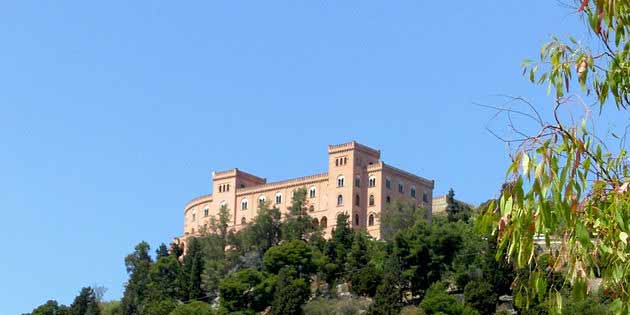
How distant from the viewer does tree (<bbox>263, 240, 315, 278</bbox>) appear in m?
71.6

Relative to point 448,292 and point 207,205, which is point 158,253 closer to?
point 207,205

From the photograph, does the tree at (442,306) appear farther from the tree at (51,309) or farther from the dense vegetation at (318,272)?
the tree at (51,309)

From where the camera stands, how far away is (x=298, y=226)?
80.9m

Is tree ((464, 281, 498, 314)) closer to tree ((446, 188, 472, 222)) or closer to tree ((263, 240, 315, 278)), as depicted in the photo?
tree ((263, 240, 315, 278))

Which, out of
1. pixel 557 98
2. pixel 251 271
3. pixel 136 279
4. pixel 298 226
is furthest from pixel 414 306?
pixel 557 98

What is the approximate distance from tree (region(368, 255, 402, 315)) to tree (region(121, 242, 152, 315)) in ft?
57.2

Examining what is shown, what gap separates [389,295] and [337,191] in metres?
23.2

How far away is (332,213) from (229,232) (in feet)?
24.2

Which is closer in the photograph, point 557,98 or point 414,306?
point 557,98

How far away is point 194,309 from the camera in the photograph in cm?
6838

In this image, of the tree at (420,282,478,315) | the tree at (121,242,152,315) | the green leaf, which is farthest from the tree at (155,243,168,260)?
the green leaf

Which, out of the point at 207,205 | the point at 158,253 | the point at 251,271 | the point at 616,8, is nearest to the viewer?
the point at 616,8

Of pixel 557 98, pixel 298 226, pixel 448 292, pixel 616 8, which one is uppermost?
pixel 298 226

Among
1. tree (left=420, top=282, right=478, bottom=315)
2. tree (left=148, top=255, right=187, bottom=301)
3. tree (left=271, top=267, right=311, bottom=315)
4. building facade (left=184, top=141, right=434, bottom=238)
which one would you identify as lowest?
tree (left=420, top=282, right=478, bottom=315)
